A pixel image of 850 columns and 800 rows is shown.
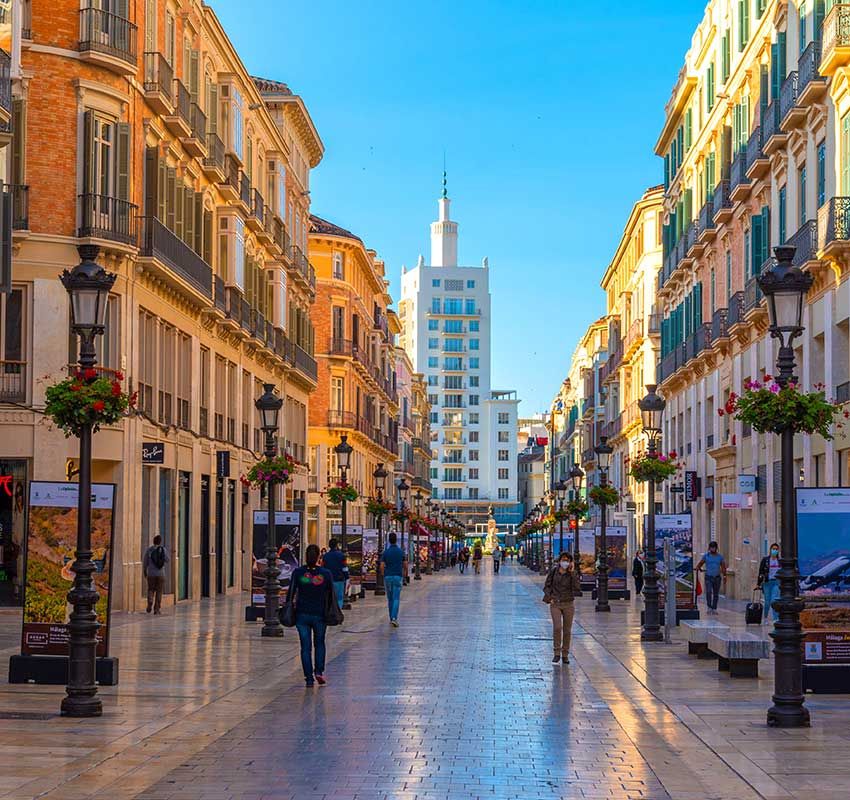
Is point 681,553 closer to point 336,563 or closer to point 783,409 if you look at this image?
point 336,563

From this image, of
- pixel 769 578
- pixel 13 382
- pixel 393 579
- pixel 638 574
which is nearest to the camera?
pixel 769 578

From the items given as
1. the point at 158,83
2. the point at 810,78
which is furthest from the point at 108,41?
the point at 810,78

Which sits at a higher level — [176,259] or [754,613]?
[176,259]

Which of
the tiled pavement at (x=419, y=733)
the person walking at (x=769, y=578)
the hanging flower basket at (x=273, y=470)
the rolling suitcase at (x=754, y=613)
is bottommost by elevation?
the tiled pavement at (x=419, y=733)

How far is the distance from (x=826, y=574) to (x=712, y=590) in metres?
20.2

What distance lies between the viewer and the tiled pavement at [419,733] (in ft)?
36.4

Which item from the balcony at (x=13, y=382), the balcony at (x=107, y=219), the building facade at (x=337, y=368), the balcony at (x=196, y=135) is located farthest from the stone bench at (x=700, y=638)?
the building facade at (x=337, y=368)

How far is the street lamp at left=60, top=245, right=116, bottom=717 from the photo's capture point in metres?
14.8

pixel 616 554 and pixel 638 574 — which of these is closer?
pixel 616 554

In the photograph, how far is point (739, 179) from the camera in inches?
1710

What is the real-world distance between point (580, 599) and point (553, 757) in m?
35.9

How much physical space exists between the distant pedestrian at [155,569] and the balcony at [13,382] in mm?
4204

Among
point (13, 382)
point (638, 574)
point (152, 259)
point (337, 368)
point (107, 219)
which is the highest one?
point (337, 368)

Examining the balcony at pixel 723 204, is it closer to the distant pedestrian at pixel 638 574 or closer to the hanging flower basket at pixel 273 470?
the distant pedestrian at pixel 638 574
